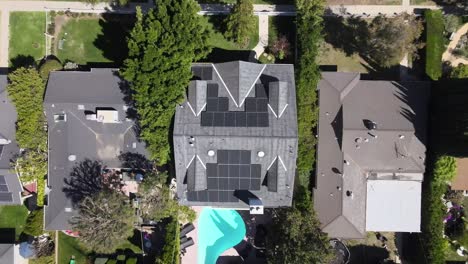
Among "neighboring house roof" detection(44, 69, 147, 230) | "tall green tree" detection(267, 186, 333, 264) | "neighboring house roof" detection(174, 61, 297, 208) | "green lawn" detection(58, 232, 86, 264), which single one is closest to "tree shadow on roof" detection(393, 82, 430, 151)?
"neighboring house roof" detection(174, 61, 297, 208)

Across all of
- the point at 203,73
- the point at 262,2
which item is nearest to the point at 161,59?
the point at 203,73

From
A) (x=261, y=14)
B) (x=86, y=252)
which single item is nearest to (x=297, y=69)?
(x=261, y=14)

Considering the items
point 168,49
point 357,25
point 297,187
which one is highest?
point 357,25

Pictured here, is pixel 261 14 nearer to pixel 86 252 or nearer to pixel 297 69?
pixel 297 69

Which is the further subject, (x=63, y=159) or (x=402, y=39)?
(x=63, y=159)

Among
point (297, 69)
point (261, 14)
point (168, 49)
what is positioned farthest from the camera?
point (261, 14)

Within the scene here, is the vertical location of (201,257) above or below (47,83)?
below

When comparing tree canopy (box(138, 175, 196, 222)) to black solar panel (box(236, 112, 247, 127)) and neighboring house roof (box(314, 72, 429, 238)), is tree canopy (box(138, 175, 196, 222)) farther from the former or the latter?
neighboring house roof (box(314, 72, 429, 238))
